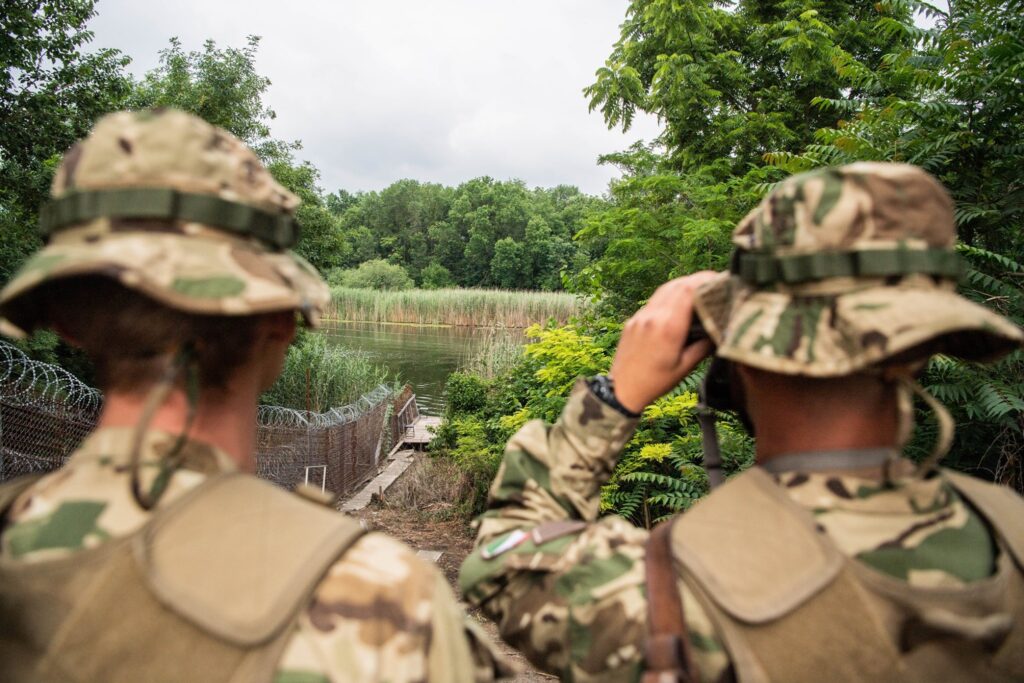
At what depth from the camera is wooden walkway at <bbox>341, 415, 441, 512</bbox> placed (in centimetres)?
1143

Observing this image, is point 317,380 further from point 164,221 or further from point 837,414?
point 837,414

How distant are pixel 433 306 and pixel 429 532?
32365mm

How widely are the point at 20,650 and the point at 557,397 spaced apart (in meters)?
6.26

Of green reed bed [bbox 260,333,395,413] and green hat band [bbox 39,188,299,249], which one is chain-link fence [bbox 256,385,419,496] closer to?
green reed bed [bbox 260,333,395,413]

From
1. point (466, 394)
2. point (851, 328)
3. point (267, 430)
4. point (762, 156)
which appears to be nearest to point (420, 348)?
point (466, 394)

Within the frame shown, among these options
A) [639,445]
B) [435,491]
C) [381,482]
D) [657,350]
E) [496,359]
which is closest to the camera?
[657,350]

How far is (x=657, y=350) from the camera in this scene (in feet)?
5.32

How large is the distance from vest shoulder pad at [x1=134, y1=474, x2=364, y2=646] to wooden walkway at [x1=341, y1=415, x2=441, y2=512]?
32.3 ft

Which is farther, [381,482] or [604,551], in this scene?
[381,482]

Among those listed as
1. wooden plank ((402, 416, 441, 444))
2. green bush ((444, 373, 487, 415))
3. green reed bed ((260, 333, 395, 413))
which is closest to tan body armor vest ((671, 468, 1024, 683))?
green bush ((444, 373, 487, 415))

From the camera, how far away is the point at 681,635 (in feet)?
4.26

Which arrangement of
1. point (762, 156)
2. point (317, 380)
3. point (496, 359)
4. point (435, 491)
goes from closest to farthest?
point (762, 156), point (435, 491), point (496, 359), point (317, 380)

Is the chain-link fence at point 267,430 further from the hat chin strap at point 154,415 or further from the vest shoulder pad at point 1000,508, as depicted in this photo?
the vest shoulder pad at point 1000,508

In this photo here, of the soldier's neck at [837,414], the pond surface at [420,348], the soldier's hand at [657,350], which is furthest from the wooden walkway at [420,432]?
the soldier's neck at [837,414]
